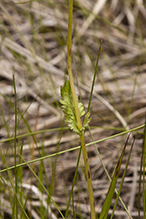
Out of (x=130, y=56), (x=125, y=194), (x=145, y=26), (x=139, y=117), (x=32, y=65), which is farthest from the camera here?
(x=145, y=26)

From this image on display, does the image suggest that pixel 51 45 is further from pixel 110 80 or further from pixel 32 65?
pixel 110 80

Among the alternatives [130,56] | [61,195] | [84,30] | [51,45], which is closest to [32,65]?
[51,45]

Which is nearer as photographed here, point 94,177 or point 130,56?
point 94,177

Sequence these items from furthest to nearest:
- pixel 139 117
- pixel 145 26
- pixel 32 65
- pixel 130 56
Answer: pixel 145 26
pixel 130 56
pixel 32 65
pixel 139 117

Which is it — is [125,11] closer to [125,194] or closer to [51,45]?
[51,45]

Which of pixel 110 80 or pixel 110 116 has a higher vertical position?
pixel 110 80

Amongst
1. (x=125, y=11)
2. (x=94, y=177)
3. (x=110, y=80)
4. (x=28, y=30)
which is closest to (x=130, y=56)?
(x=110, y=80)

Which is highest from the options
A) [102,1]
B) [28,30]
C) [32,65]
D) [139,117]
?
[102,1]
